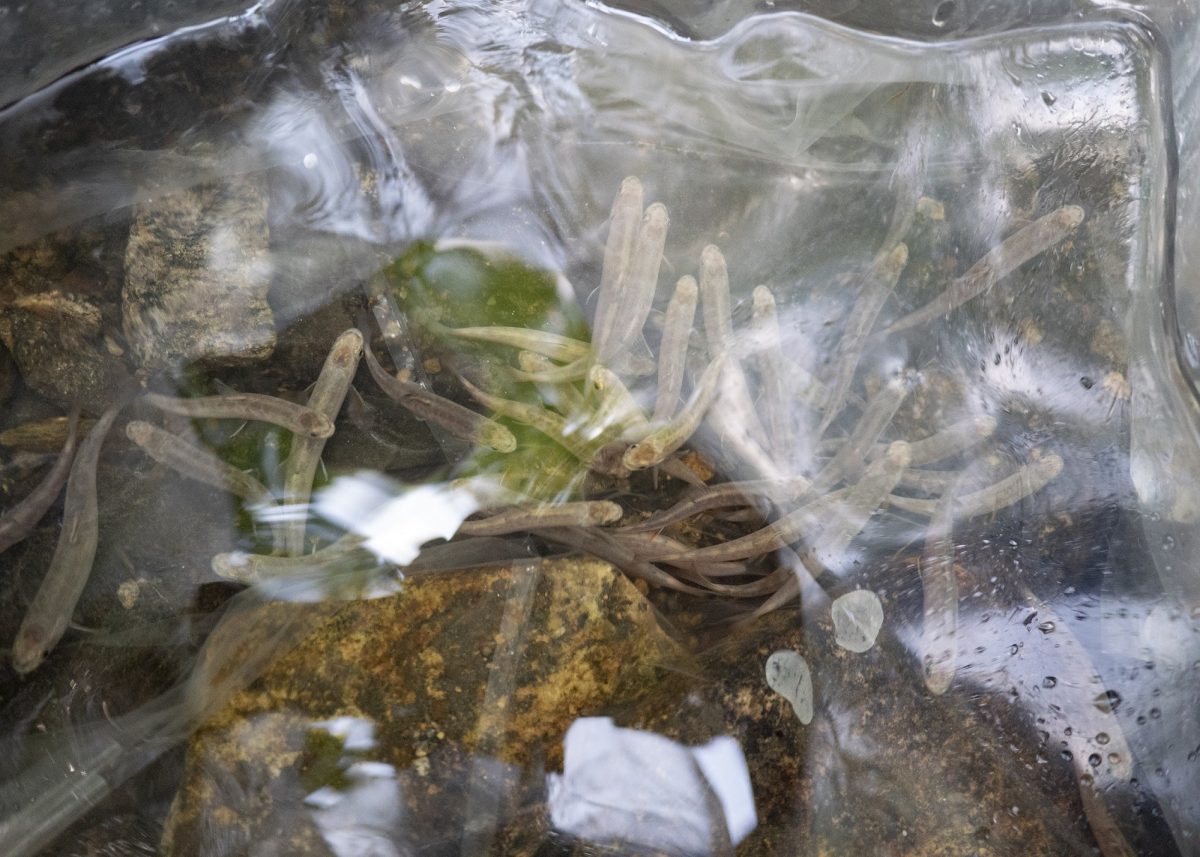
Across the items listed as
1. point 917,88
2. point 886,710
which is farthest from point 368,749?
point 917,88

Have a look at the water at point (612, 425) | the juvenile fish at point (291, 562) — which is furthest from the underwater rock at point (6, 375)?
the juvenile fish at point (291, 562)

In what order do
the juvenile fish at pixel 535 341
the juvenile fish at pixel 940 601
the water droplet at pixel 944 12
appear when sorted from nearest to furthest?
the juvenile fish at pixel 940 601
the juvenile fish at pixel 535 341
the water droplet at pixel 944 12

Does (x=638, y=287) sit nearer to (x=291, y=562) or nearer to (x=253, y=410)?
(x=253, y=410)

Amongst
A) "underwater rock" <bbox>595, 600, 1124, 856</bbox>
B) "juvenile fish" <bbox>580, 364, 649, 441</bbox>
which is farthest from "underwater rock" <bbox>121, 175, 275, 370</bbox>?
"underwater rock" <bbox>595, 600, 1124, 856</bbox>

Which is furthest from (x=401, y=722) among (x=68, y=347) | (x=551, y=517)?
(x=68, y=347)

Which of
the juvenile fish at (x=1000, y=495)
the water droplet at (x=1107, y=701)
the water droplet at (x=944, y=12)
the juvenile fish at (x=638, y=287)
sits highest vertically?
the water droplet at (x=944, y=12)

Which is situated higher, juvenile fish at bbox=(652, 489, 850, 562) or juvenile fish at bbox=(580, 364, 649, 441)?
juvenile fish at bbox=(580, 364, 649, 441)

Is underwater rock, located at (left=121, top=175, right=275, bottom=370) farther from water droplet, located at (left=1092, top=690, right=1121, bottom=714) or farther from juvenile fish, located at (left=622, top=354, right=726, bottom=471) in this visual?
water droplet, located at (left=1092, top=690, right=1121, bottom=714)

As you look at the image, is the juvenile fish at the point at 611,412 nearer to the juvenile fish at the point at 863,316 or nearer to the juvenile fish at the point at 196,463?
the juvenile fish at the point at 863,316
